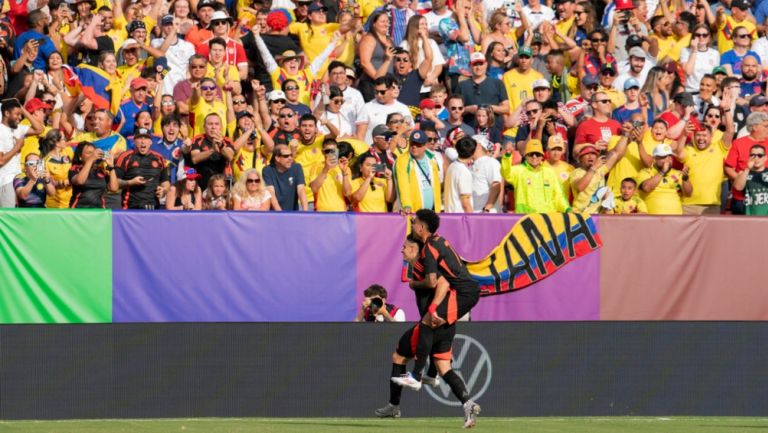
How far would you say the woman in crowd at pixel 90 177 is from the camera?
14.5 m

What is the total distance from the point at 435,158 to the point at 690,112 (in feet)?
13.4

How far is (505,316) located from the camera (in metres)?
15.2

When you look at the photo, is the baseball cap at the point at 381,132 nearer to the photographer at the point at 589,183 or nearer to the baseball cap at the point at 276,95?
the baseball cap at the point at 276,95

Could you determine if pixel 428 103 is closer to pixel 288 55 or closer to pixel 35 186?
pixel 288 55

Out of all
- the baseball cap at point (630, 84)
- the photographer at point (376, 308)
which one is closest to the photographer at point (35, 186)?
the photographer at point (376, 308)

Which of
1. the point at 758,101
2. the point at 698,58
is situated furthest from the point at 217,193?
the point at 698,58

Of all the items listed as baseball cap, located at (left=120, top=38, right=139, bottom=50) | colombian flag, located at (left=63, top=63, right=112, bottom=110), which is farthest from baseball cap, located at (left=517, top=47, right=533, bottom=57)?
colombian flag, located at (left=63, top=63, right=112, bottom=110)

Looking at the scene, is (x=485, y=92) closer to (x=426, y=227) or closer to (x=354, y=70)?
(x=354, y=70)

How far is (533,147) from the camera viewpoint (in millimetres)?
15930

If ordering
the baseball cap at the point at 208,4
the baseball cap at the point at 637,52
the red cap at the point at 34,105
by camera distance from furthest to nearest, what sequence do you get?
the baseball cap at the point at 637,52 < the baseball cap at the point at 208,4 < the red cap at the point at 34,105

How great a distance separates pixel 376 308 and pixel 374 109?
373cm

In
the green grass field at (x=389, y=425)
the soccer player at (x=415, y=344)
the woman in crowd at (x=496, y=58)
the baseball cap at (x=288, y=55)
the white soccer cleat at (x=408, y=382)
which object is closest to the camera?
the green grass field at (x=389, y=425)

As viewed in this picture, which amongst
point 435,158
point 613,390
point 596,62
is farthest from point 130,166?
point 596,62

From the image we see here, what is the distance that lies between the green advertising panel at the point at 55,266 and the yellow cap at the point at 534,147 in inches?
199
